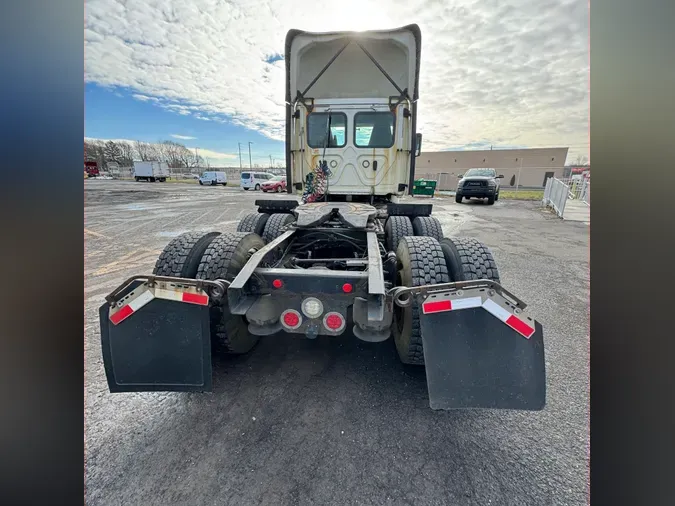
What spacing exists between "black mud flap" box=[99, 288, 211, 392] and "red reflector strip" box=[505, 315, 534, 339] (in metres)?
1.85

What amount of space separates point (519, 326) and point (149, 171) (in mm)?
48992

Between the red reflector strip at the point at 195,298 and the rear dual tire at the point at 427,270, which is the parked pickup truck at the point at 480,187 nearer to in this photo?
the rear dual tire at the point at 427,270

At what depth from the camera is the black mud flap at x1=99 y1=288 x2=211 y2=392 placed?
196cm

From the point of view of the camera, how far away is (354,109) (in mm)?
4746

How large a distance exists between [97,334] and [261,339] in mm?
1694

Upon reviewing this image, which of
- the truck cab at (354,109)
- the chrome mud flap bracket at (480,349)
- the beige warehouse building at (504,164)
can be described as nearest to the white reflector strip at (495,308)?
the chrome mud flap bracket at (480,349)

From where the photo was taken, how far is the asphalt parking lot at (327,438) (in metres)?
1.62

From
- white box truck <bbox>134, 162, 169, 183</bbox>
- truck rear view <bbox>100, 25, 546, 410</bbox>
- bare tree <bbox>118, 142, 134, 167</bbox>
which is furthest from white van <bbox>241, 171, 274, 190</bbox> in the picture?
bare tree <bbox>118, 142, 134, 167</bbox>

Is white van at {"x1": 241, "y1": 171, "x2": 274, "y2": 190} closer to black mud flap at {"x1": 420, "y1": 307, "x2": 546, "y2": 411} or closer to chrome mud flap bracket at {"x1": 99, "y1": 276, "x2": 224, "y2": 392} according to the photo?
chrome mud flap bracket at {"x1": 99, "y1": 276, "x2": 224, "y2": 392}

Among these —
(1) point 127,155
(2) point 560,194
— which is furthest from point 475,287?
(1) point 127,155

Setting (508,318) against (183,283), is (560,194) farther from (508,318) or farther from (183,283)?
(183,283)

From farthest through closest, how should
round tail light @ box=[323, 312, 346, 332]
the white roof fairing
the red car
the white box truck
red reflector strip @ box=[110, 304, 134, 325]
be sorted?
the white box truck
the red car
the white roof fairing
round tail light @ box=[323, 312, 346, 332]
red reflector strip @ box=[110, 304, 134, 325]

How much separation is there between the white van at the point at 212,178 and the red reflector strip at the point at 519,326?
4099cm

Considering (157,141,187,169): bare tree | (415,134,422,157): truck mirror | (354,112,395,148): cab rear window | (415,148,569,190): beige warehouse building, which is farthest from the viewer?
(157,141,187,169): bare tree
